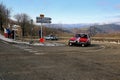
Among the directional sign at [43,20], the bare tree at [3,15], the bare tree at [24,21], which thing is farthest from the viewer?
the bare tree at [24,21]

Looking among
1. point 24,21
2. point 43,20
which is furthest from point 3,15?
point 43,20

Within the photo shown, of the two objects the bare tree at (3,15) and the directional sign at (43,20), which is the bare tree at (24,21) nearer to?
the bare tree at (3,15)

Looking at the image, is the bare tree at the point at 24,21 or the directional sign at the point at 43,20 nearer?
the directional sign at the point at 43,20

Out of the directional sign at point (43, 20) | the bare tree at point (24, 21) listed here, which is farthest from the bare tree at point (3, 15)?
the directional sign at point (43, 20)

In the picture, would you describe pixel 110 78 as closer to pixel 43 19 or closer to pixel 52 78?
pixel 52 78

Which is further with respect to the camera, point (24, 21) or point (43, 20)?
point (24, 21)

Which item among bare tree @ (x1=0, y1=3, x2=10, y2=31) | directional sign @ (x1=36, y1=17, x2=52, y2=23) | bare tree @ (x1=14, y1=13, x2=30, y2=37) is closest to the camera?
directional sign @ (x1=36, y1=17, x2=52, y2=23)

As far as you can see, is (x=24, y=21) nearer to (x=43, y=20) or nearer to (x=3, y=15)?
(x=3, y=15)

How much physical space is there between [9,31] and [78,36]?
25.8 metres

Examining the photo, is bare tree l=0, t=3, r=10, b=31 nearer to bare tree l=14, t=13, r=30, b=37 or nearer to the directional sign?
bare tree l=14, t=13, r=30, b=37

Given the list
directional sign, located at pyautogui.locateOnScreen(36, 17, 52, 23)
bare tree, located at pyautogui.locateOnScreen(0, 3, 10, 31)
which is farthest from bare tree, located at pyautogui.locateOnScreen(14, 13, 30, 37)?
directional sign, located at pyautogui.locateOnScreen(36, 17, 52, 23)

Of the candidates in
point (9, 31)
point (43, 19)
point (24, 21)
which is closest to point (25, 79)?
point (43, 19)

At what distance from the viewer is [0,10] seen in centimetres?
9588

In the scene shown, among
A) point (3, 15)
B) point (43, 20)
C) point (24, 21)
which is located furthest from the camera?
point (24, 21)
